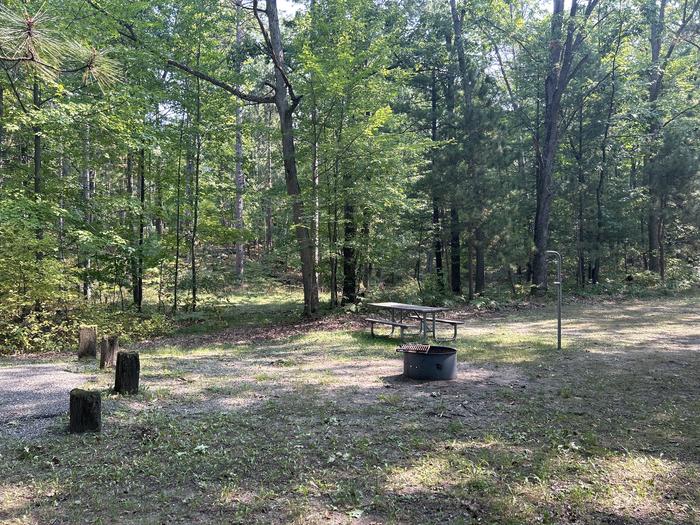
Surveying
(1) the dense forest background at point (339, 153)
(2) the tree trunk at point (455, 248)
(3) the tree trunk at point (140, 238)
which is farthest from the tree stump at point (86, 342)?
(2) the tree trunk at point (455, 248)

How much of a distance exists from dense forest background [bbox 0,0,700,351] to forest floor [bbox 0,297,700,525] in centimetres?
522

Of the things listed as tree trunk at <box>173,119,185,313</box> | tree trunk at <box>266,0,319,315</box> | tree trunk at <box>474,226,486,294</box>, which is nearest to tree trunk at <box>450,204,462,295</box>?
tree trunk at <box>474,226,486,294</box>

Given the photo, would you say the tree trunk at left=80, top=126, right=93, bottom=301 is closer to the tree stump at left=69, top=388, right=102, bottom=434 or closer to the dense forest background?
the dense forest background

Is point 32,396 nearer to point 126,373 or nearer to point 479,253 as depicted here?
point 126,373

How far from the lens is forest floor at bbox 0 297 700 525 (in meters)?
2.97

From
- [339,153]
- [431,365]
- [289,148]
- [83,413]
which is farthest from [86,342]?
[339,153]

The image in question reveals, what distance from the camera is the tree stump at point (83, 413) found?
4078 mm

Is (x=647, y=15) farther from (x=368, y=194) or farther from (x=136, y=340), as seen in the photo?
(x=136, y=340)

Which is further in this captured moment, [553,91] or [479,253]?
[553,91]

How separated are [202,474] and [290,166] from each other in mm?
10021

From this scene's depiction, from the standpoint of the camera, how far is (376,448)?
3920 mm

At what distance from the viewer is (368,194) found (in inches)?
489

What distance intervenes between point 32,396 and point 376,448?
3.86m

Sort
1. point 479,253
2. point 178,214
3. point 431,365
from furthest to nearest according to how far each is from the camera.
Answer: point 479,253 < point 178,214 < point 431,365
